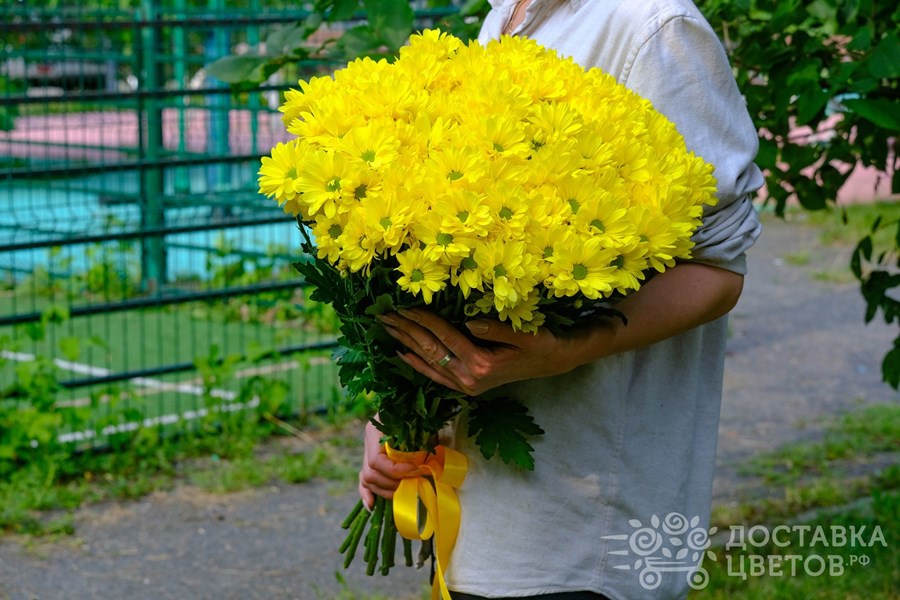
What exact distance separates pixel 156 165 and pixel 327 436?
154 centimetres

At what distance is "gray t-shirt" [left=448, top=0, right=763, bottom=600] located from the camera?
1771 mm

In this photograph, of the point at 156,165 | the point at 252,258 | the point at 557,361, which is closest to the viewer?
the point at 557,361

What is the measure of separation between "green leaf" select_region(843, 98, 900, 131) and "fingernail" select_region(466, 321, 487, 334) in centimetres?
180

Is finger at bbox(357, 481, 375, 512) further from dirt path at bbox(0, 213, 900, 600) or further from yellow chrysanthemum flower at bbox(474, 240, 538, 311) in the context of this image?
dirt path at bbox(0, 213, 900, 600)

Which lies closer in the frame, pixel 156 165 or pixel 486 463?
pixel 486 463

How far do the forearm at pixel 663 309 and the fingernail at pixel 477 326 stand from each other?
0.50 feet

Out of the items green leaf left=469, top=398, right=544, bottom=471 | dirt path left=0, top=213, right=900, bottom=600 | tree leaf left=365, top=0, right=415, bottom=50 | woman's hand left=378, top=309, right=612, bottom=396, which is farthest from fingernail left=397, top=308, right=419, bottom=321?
dirt path left=0, top=213, right=900, bottom=600

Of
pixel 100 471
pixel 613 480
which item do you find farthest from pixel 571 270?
pixel 100 471

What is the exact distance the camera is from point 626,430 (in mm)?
1854

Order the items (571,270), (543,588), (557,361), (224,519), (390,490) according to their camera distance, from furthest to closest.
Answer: (224,519) < (390,490) < (543,588) < (557,361) < (571,270)

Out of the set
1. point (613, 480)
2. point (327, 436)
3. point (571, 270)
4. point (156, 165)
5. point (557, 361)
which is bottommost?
point (327, 436)

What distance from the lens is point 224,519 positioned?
4.87 metres

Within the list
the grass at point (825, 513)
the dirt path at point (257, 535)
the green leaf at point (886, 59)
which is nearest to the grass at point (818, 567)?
the grass at point (825, 513)

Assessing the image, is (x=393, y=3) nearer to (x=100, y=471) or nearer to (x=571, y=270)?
(x=571, y=270)
